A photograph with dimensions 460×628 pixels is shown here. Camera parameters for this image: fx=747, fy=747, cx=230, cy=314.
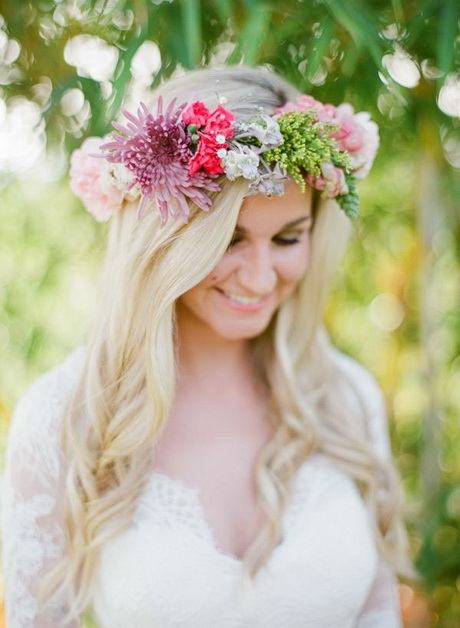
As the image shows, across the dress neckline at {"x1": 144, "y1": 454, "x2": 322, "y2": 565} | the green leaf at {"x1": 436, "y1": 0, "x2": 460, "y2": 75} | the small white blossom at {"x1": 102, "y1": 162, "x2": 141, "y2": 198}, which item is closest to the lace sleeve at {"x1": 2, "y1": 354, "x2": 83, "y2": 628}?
the dress neckline at {"x1": 144, "y1": 454, "x2": 322, "y2": 565}

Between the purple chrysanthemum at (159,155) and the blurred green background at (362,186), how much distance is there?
248 millimetres

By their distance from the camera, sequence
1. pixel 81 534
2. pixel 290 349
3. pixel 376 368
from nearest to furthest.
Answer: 1. pixel 81 534
2. pixel 290 349
3. pixel 376 368

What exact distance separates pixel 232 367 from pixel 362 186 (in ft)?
3.51

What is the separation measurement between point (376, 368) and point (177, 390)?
4.75 feet

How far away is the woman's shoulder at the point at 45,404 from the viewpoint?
4.77ft

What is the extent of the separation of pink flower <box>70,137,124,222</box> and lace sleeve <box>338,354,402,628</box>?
749 mm

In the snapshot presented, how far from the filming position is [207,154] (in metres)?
1.27

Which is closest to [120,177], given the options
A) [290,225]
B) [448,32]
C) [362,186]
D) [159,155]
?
[159,155]

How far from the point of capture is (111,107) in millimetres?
1552

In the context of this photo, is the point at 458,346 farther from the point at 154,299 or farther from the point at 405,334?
the point at 154,299

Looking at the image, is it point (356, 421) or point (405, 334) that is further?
point (405, 334)

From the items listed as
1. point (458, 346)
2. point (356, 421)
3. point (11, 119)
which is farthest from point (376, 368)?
point (11, 119)

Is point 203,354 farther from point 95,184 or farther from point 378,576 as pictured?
point 378,576

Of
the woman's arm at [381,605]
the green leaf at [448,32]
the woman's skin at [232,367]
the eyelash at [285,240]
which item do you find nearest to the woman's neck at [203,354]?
the woman's skin at [232,367]
